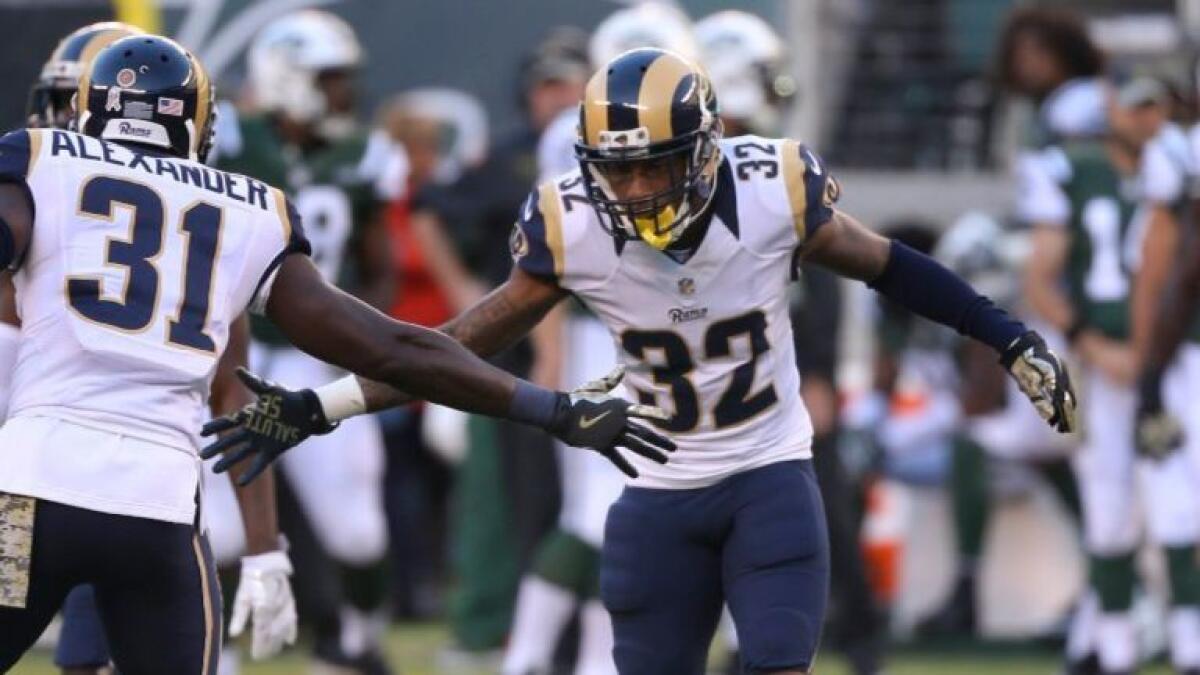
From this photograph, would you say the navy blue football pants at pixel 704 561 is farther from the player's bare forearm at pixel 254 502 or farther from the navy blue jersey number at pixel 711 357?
Result: the player's bare forearm at pixel 254 502

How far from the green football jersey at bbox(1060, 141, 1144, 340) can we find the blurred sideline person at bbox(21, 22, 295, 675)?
3326 mm

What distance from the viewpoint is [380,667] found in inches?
295

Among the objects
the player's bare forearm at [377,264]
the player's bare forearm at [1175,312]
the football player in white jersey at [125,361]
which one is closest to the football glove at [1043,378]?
the football player in white jersey at [125,361]

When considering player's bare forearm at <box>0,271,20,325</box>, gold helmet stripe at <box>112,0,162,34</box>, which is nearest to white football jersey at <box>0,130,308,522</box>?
player's bare forearm at <box>0,271,20,325</box>

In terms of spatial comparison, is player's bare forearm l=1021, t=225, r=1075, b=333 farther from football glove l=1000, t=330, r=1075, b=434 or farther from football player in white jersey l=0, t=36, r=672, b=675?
football player in white jersey l=0, t=36, r=672, b=675

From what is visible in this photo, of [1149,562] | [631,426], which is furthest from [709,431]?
[1149,562]

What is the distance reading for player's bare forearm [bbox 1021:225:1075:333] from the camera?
814cm

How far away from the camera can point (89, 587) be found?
564 centimetres

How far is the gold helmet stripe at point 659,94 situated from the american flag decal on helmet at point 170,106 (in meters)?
0.94

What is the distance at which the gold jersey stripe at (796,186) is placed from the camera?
17.1 feet

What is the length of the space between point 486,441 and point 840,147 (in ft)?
23.6

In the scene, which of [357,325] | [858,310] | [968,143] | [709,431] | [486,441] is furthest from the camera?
[968,143]

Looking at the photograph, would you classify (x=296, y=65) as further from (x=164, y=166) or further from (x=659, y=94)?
(x=164, y=166)

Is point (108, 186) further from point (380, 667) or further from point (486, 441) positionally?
point (486, 441)
